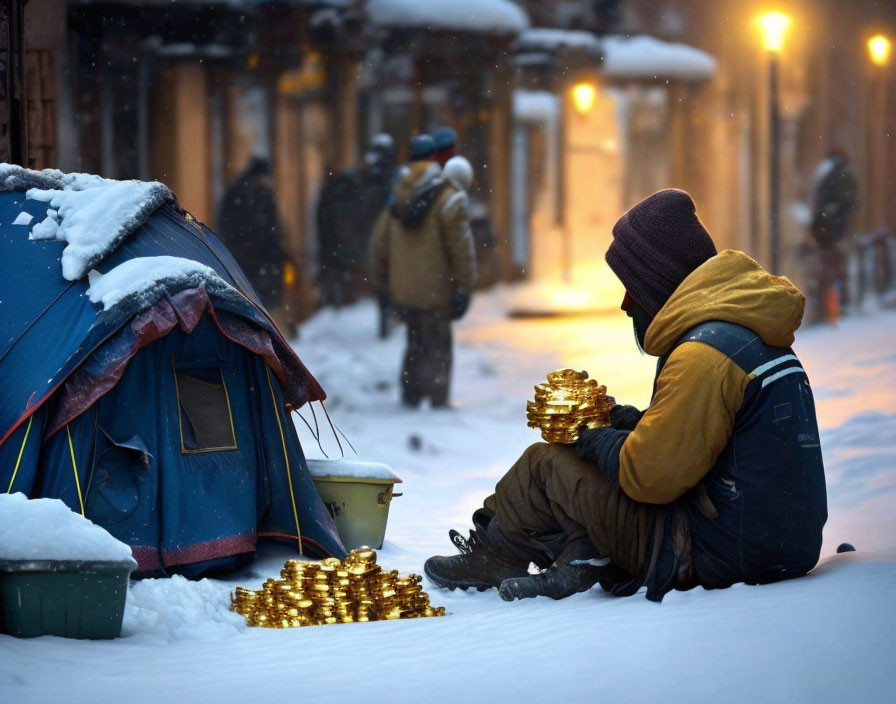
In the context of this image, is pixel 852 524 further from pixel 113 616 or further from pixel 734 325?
pixel 113 616

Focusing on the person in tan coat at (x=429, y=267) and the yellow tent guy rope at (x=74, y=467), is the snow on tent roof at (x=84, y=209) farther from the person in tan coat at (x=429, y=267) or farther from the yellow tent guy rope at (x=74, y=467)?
the person in tan coat at (x=429, y=267)

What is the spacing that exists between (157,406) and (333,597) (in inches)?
42.1

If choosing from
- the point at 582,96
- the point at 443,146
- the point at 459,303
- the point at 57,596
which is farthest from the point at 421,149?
the point at 582,96

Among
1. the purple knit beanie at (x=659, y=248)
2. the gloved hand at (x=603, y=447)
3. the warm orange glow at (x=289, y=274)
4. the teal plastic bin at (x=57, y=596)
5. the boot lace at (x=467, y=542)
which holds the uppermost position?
the purple knit beanie at (x=659, y=248)

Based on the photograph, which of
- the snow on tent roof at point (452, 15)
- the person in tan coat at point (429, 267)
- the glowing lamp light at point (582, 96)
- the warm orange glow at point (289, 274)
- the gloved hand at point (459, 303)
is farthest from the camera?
the glowing lamp light at point (582, 96)

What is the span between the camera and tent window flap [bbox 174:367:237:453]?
5805 mm

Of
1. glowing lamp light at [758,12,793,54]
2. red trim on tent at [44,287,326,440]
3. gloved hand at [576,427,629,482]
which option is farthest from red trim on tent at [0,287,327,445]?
glowing lamp light at [758,12,793,54]

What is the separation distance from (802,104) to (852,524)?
1368 cm

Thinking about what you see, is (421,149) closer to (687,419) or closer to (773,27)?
(773,27)

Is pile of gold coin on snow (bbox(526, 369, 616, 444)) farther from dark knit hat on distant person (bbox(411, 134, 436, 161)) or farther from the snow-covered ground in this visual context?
dark knit hat on distant person (bbox(411, 134, 436, 161))

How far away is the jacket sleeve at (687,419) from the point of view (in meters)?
4.65

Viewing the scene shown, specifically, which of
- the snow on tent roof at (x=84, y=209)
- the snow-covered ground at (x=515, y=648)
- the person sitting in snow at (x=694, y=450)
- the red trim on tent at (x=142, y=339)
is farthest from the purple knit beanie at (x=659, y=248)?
the snow on tent roof at (x=84, y=209)

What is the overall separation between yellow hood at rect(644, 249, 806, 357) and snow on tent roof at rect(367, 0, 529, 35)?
11697mm

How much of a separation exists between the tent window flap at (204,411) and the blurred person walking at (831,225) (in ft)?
34.3
